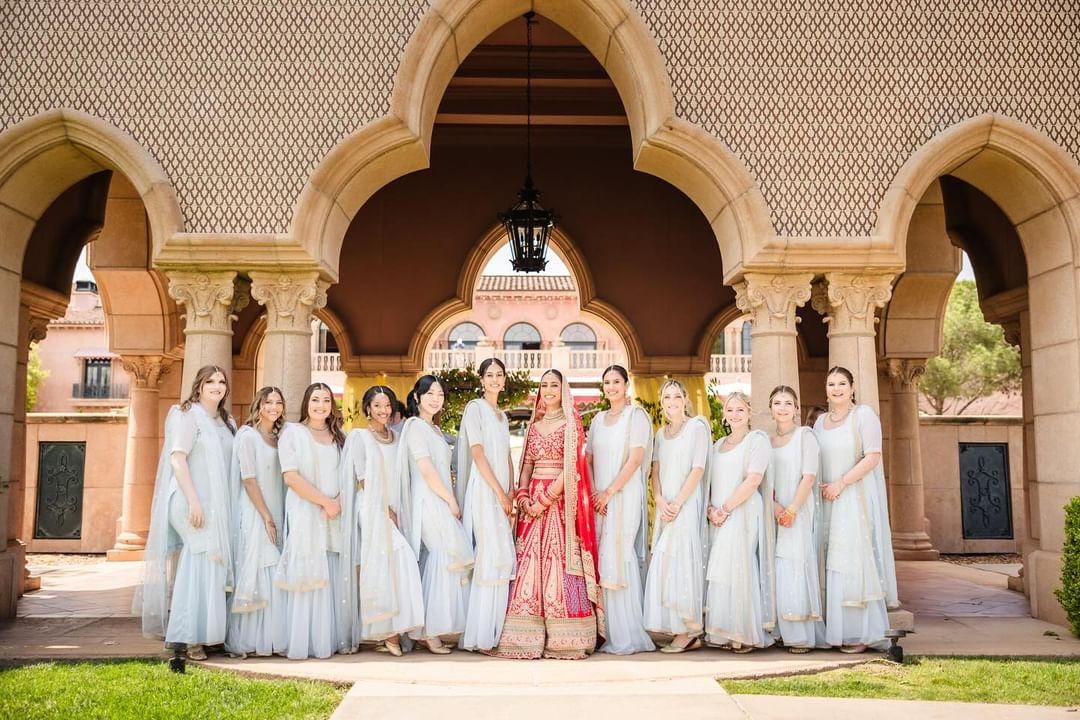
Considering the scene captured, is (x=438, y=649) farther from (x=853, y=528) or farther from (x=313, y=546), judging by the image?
(x=853, y=528)

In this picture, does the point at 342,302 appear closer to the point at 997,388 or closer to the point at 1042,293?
the point at 1042,293

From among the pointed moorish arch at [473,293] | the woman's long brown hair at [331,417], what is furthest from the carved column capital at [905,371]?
the woman's long brown hair at [331,417]

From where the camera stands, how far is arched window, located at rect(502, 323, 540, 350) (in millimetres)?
38938

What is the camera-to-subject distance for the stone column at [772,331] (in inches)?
255

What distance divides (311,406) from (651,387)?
7870mm

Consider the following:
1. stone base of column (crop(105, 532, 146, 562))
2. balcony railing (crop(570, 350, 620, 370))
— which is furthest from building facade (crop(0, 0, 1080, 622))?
balcony railing (crop(570, 350, 620, 370))

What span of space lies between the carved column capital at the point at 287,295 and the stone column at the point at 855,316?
404cm

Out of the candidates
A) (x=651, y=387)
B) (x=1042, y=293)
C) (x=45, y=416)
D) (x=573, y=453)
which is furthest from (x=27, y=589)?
(x=1042, y=293)

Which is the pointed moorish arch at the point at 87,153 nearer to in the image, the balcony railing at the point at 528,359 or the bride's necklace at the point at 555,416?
the bride's necklace at the point at 555,416

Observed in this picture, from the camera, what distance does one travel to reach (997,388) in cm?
2962

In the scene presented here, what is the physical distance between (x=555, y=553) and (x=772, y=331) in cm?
244

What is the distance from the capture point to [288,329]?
646cm

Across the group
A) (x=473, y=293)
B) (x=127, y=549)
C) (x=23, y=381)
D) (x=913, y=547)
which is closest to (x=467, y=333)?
(x=473, y=293)

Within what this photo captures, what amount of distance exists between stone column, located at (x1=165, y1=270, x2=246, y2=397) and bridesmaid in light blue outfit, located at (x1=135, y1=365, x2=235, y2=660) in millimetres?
865
